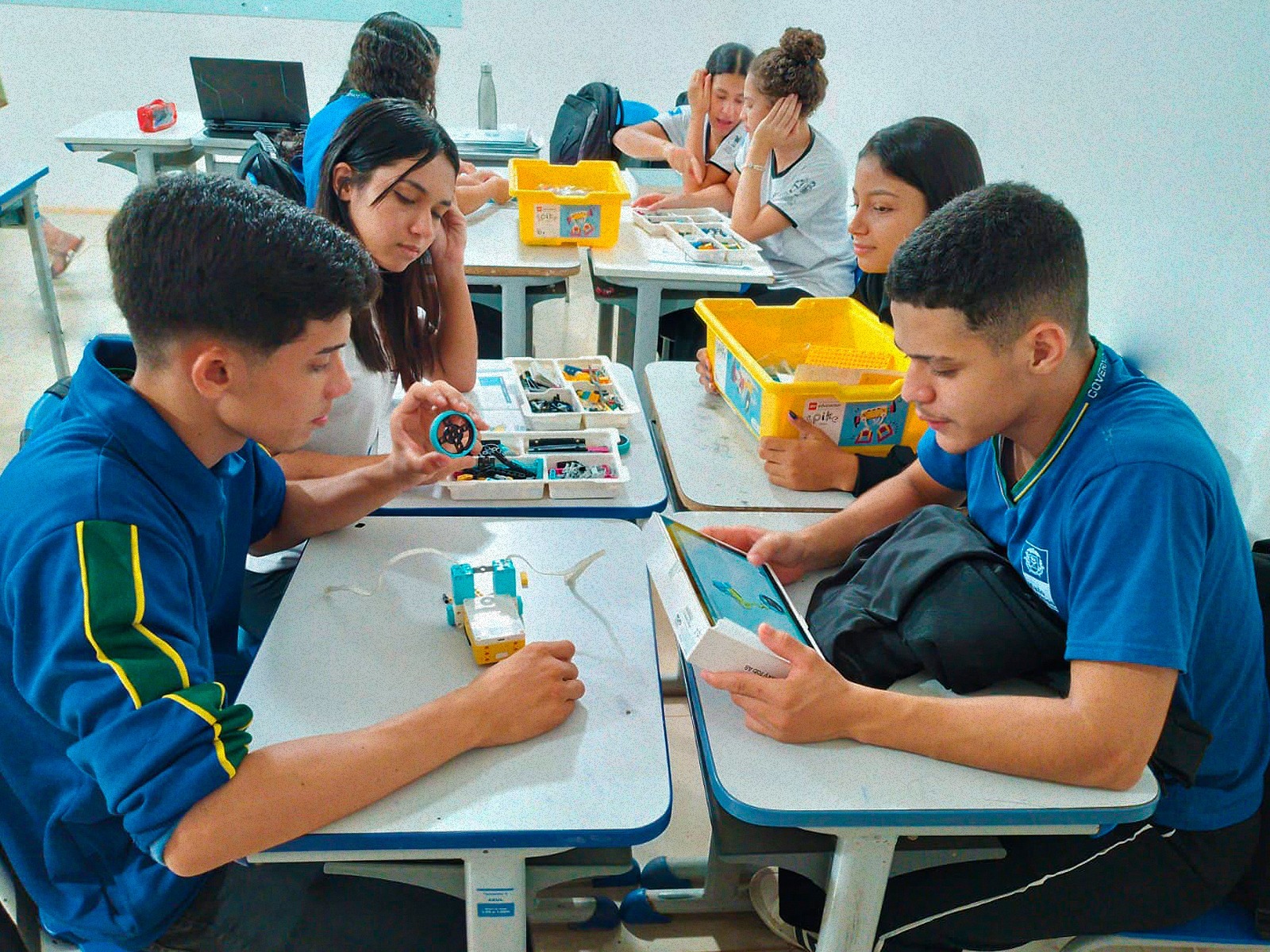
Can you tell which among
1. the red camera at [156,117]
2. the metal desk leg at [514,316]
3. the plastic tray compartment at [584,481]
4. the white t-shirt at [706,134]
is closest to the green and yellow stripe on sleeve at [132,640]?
the plastic tray compartment at [584,481]

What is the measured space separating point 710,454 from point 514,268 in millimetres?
1157

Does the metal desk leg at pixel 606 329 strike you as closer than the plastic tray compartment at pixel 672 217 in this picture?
No

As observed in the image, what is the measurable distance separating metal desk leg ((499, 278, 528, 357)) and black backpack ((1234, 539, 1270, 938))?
2.01 metres

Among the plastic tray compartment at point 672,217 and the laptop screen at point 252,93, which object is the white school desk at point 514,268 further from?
the laptop screen at point 252,93

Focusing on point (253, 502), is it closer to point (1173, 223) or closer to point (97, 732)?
point (97, 732)

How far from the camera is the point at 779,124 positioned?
2955 millimetres

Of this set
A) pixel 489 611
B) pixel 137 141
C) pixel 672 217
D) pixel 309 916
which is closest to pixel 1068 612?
pixel 489 611

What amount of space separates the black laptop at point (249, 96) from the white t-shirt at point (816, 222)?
229cm

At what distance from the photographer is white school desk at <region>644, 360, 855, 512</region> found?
164 cm

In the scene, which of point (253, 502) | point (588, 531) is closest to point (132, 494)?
point (253, 502)

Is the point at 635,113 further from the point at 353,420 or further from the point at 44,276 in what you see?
the point at 353,420

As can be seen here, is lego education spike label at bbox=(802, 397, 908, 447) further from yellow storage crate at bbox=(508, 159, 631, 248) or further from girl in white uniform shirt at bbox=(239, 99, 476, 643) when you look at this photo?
yellow storage crate at bbox=(508, 159, 631, 248)

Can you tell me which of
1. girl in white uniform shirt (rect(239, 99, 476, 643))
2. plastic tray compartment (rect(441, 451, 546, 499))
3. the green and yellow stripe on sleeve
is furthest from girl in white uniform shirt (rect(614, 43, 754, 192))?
→ the green and yellow stripe on sleeve

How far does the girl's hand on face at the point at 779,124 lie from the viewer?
293 cm
